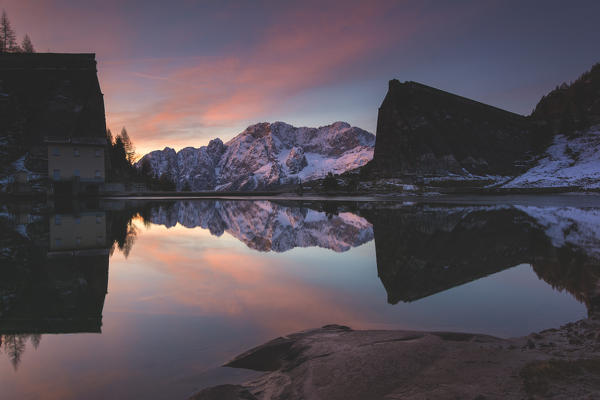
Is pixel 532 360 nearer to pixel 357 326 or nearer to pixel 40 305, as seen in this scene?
pixel 357 326

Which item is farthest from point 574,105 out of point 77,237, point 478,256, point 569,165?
point 77,237

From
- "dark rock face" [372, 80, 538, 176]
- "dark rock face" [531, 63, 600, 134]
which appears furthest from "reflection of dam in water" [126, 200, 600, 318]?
"dark rock face" [531, 63, 600, 134]

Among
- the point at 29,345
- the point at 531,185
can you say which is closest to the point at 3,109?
the point at 29,345

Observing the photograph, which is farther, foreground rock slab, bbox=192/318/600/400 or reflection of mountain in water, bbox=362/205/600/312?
reflection of mountain in water, bbox=362/205/600/312

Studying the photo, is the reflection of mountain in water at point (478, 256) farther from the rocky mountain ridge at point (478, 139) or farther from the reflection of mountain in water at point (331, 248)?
the rocky mountain ridge at point (478, 139)

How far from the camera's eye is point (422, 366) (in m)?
4.17

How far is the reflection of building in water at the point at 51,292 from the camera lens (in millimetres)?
5668

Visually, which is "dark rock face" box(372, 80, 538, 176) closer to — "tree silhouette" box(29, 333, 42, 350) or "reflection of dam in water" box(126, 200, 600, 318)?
"reflection of dam in water" box(126, 200, 600, 318)

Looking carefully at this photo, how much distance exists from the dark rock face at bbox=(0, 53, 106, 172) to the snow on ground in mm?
108825

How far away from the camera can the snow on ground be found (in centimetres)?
8881

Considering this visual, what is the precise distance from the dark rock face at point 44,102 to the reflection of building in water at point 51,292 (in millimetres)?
65481

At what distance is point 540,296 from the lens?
750cm

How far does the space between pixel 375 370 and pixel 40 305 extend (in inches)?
260

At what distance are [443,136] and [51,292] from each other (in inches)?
5049
